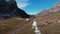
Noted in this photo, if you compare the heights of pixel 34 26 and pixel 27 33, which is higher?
pixel 27 33

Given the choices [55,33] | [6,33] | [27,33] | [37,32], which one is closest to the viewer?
[37,32]

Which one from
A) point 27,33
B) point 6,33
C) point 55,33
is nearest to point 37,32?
point 55,33

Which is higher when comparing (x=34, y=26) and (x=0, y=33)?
(x=0, y=33)

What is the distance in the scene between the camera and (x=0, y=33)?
125m

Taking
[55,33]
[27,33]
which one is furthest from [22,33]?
[55,33]

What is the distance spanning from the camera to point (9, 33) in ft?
405

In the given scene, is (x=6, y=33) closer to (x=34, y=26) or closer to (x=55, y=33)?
(x=55, y=33)

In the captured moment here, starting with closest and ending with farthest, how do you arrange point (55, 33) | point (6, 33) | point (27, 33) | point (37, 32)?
point (37, 32) → point (55, 33) → point (27, 33) → point (6, 33)

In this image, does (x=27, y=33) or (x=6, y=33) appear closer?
(x=27, y=33)

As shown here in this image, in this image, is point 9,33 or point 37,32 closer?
point 37,32

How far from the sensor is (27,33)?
109 meters

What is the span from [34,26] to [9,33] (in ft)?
374

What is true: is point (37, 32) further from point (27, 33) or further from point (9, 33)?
point (9, 33)

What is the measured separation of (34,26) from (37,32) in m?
0.54
